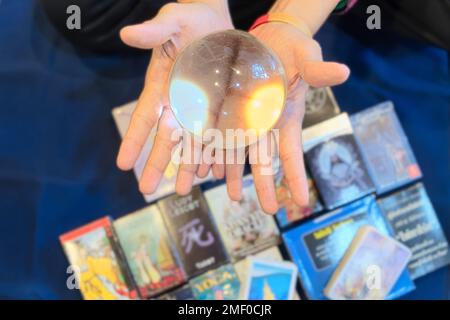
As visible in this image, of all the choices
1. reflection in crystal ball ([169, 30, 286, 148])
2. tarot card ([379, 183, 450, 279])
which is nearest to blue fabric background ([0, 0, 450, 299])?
tarot card ([379, 183, 450, 279])

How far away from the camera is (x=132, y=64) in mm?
1150

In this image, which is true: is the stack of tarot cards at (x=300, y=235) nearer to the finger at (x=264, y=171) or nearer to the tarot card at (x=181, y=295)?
the tarot card at (x=181, y=295)

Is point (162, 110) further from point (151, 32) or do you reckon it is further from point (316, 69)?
point (316, 69)

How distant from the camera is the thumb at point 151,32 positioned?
0.65m

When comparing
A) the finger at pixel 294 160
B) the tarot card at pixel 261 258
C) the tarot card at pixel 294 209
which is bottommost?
the tarot card at pixel 261 258

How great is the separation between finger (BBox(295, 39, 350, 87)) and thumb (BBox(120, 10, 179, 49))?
Answer: 0.20 metres

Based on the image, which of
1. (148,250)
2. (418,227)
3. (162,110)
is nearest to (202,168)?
(162,110)

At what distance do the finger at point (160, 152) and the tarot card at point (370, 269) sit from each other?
549 mm

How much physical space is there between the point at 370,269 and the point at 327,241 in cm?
12

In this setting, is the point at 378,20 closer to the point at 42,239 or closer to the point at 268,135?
the point at 268,135

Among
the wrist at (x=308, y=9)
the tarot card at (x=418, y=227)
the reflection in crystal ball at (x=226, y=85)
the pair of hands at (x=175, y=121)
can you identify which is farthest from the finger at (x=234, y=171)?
the tarot card at (x=418, y=227)

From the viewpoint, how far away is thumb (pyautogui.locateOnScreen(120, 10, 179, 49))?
0.65 m

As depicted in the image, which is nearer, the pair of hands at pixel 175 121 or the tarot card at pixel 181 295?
the pair of hands at pixel 175 121

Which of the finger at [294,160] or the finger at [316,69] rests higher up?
the finger at [316,69]
